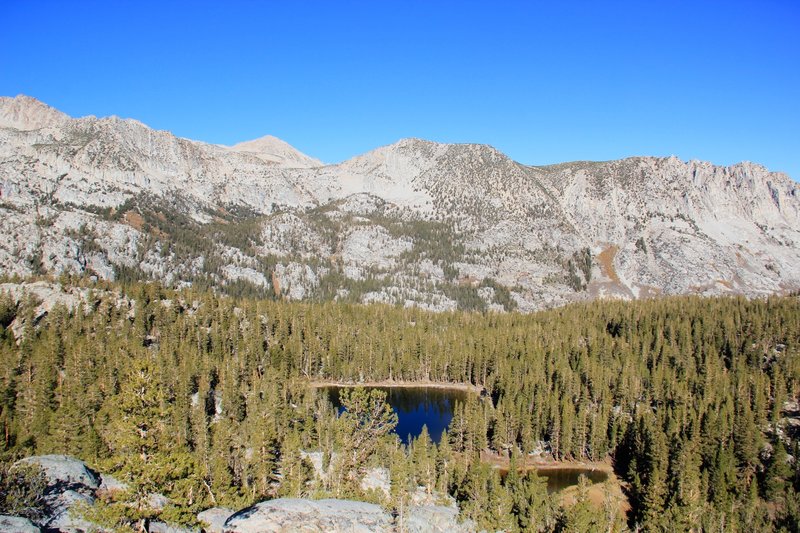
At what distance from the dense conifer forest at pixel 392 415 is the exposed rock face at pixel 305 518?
11.0 ft

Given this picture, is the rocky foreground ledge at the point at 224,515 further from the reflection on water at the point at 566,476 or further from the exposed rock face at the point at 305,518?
the reflection on water at the point at 566,476

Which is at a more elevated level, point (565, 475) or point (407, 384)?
point (407, 384)

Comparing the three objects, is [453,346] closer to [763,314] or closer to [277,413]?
[277,413]

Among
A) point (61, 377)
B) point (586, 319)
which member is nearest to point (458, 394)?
point (586, 319)

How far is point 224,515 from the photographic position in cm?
4675

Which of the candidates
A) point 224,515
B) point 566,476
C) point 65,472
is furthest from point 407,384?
point 65,472

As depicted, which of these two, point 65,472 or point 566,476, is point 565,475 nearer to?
point 566,476

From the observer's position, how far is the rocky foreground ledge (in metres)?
36.3

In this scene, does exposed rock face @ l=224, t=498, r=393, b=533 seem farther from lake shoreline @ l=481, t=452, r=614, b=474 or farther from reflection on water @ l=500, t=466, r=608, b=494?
lake shoreline @ l=481, t=452, r=614, b=474

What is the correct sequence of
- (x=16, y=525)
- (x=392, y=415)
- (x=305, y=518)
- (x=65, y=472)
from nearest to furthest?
(x=16, y=525) → (x=305, y=518) → (x=65, y=472) → (x=392, y=415)

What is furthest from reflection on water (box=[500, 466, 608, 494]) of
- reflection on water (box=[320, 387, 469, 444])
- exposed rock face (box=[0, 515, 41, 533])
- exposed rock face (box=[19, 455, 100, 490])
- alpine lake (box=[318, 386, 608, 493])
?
exposed rock face (box=[0, 515, 41, 533])

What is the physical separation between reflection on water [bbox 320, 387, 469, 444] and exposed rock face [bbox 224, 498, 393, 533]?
6854 cm

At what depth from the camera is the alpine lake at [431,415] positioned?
333 feet

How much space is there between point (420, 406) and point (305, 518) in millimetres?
107058
